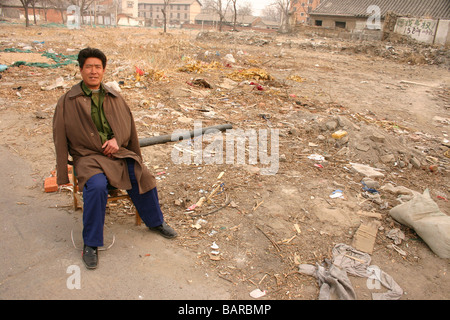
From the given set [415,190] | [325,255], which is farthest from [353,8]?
[325,255]

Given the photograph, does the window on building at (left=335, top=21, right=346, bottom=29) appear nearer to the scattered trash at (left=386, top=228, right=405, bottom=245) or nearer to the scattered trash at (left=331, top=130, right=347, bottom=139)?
the scattered trash at (left=331, top=130, right=347, bottom=139)

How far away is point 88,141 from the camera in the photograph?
2414 mm

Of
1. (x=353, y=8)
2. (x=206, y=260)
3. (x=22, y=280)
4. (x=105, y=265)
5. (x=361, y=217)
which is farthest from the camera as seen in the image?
(x=353, y=8)

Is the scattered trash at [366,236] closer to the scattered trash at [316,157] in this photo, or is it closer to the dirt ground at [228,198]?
the dirt ground at [228,198]

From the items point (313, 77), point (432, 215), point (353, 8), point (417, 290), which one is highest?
point (353, 8)

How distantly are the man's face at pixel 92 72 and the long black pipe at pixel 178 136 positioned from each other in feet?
5.53

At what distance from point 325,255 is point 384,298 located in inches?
20.3

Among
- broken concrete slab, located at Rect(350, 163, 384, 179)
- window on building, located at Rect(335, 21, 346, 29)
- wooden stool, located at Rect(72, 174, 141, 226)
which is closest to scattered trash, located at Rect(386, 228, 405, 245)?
broken concrete slab, located at Rect(350, 163, 384, 179)

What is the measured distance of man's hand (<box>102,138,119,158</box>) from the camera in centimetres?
243

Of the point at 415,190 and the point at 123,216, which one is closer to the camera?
the point at 123,216

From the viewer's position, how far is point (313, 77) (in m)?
10.5

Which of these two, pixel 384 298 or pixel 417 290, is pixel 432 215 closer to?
pixel 417 290

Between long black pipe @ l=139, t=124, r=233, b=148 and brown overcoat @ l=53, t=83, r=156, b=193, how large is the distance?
5.18 feet

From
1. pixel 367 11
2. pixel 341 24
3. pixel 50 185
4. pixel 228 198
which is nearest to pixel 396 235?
pixel 228 198
